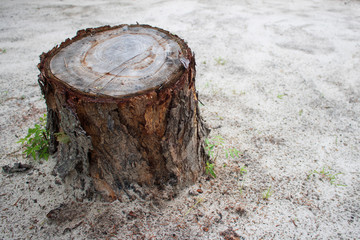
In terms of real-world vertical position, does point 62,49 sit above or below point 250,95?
above

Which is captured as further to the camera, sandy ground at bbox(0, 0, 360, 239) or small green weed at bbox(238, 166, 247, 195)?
small green weed at bbox(238, 166, 247, 195)

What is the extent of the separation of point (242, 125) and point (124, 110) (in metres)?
1.62

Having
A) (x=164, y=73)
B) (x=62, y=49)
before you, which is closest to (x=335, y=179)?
(x=164, y=73)

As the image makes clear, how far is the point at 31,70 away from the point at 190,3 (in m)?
3.84

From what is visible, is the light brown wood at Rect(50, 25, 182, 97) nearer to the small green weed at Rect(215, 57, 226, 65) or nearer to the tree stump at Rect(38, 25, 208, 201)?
the tree stump at Rect(38, 25, 208, 201)

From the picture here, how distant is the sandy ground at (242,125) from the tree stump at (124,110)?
227 millimetres

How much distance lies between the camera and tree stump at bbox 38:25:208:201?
145 centimetres

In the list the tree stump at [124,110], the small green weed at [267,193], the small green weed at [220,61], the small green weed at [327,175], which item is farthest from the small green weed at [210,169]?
the small green weed at [220,61]

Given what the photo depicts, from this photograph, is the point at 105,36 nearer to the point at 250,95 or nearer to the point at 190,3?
the point at 250,95

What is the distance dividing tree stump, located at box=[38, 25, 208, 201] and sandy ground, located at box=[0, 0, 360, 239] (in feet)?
0.75

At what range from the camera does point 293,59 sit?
386 cm

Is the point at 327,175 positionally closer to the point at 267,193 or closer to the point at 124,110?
the point at 267,193

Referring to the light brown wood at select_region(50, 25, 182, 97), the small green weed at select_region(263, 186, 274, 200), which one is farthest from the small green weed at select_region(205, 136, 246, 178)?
the light brown wood at select_region(50, 25, 182, 97)

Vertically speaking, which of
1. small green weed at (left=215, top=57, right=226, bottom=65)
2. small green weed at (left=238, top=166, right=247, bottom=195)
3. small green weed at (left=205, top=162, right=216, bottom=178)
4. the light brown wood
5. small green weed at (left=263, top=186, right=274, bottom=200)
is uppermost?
the light brown wood
